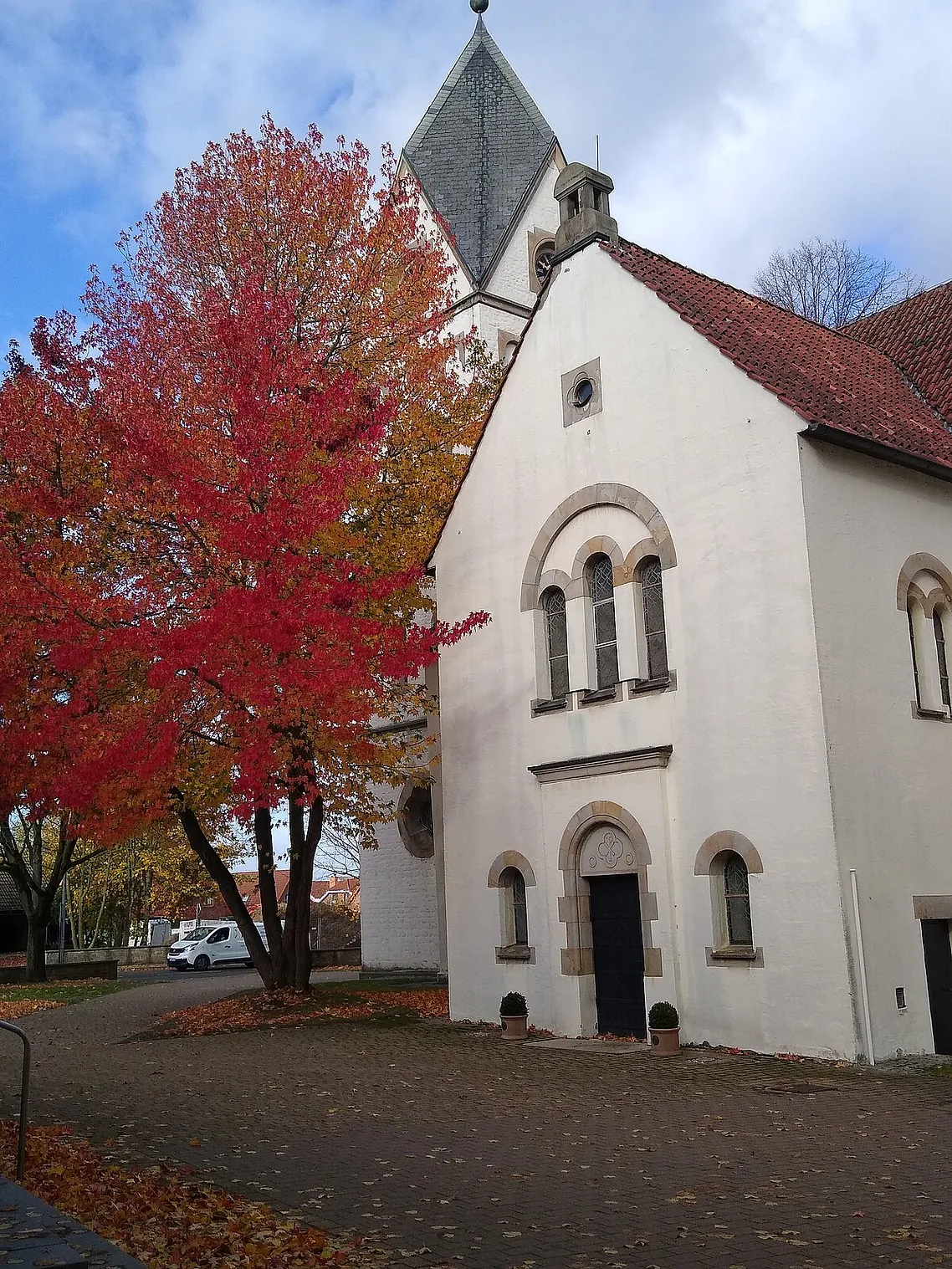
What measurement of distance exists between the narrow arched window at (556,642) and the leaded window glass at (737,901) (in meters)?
3.83

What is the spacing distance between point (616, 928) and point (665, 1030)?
2131 millimetres

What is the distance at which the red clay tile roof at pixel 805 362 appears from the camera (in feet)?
Answer: 50.6

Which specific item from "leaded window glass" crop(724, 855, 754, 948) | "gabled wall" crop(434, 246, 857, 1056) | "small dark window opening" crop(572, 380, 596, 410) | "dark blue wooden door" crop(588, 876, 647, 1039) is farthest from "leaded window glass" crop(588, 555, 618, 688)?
"leaded window glass" crop(724, 855, 754, 948)

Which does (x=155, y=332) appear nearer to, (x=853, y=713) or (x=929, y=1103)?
(x=853, y=713)

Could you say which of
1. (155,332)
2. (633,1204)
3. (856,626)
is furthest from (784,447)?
(155,332)

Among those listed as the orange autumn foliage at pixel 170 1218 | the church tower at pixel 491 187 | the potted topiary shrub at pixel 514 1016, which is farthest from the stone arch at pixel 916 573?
the church tower at pixel 491 187

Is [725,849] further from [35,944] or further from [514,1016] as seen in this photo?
[35,944]

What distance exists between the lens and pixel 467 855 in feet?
61.8

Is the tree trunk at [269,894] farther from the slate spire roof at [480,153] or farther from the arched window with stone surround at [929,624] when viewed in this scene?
the slate spire roof at [480,153]

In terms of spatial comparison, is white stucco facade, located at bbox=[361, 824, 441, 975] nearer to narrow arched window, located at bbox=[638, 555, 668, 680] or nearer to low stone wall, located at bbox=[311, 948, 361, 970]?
low stone wall, located at bbox=[311, 948, 361, 970]

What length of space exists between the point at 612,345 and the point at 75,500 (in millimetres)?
8934

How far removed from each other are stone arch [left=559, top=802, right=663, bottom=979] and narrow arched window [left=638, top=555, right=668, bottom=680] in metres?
1.98

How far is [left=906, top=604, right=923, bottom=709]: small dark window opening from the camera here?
609 inches

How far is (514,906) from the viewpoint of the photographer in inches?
717
